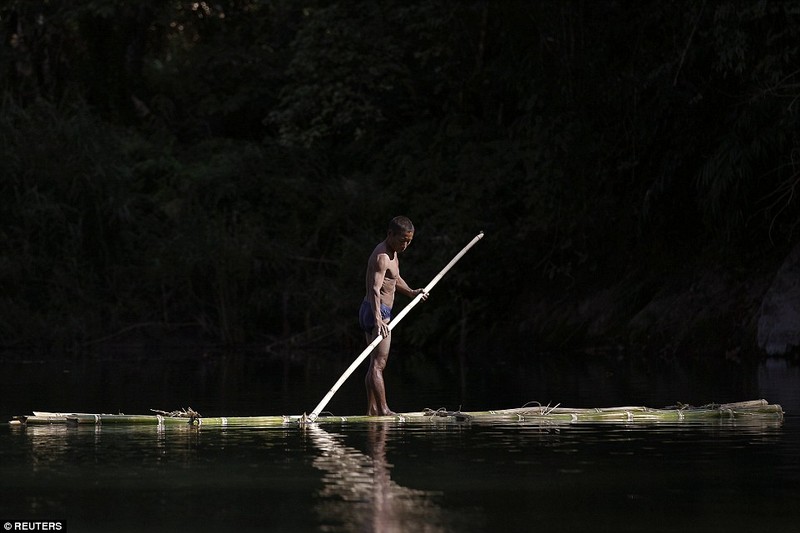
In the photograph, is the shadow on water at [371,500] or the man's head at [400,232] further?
the man's head at [400,232]

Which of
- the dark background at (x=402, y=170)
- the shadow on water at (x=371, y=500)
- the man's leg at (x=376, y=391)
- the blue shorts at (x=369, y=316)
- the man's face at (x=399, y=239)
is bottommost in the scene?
the shadow on water at (x=371, y=500)

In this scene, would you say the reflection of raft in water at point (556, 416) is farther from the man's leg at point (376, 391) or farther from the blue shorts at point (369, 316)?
the blue shorts at point (369, 316)

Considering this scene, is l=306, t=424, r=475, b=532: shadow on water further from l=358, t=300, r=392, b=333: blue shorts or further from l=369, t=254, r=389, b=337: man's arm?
l=358, t=300, r=392, b=333: blue shorts

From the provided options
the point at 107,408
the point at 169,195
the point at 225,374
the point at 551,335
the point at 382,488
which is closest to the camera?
the point at 382,488

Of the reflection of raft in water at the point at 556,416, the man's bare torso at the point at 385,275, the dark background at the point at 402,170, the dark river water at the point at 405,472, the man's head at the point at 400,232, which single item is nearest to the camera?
the dark river water at the point at 405,472

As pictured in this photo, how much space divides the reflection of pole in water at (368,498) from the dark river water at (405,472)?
0.02 m

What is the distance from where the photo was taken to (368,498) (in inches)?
356

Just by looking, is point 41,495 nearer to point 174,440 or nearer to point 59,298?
point 174,440

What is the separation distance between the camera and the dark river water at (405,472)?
830cm

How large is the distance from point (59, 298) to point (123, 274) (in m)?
1.47

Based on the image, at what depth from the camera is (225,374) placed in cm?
2350

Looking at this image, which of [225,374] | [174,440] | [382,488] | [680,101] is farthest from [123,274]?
[382,488]

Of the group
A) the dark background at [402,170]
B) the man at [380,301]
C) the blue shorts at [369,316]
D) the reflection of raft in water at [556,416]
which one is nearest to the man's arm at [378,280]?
the man at [380,301]

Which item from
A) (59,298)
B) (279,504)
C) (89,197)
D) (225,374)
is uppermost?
(89,197)
